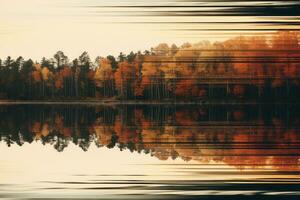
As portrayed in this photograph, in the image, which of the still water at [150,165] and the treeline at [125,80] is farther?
the treeline at [125,80]

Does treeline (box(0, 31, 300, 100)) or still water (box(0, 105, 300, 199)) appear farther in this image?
treeline (box(0, 31, 300, 100))

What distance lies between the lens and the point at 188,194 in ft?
15.5

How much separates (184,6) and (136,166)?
6.45 metres

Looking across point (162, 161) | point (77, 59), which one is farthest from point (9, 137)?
point (77, 59)

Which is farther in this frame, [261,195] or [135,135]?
[135,135]

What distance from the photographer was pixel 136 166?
952 centimetres

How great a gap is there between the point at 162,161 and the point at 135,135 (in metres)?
7.21

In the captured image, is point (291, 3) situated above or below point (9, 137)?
above

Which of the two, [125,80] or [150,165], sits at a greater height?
[125,80]

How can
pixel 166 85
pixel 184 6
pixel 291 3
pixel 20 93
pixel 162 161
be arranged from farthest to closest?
1. pixel 20 93
2. pixel 166 85
3. pixel 162 161
4. pixel 184 6
5. pixel 291 3

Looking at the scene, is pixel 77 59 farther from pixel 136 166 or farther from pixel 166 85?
pixel 136 166

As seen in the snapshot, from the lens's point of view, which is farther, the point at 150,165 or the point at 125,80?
the point at 125,80

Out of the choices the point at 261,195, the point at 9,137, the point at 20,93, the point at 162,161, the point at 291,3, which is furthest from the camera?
the point at 20,93

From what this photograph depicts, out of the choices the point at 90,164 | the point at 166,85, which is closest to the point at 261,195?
the point at 90,164
